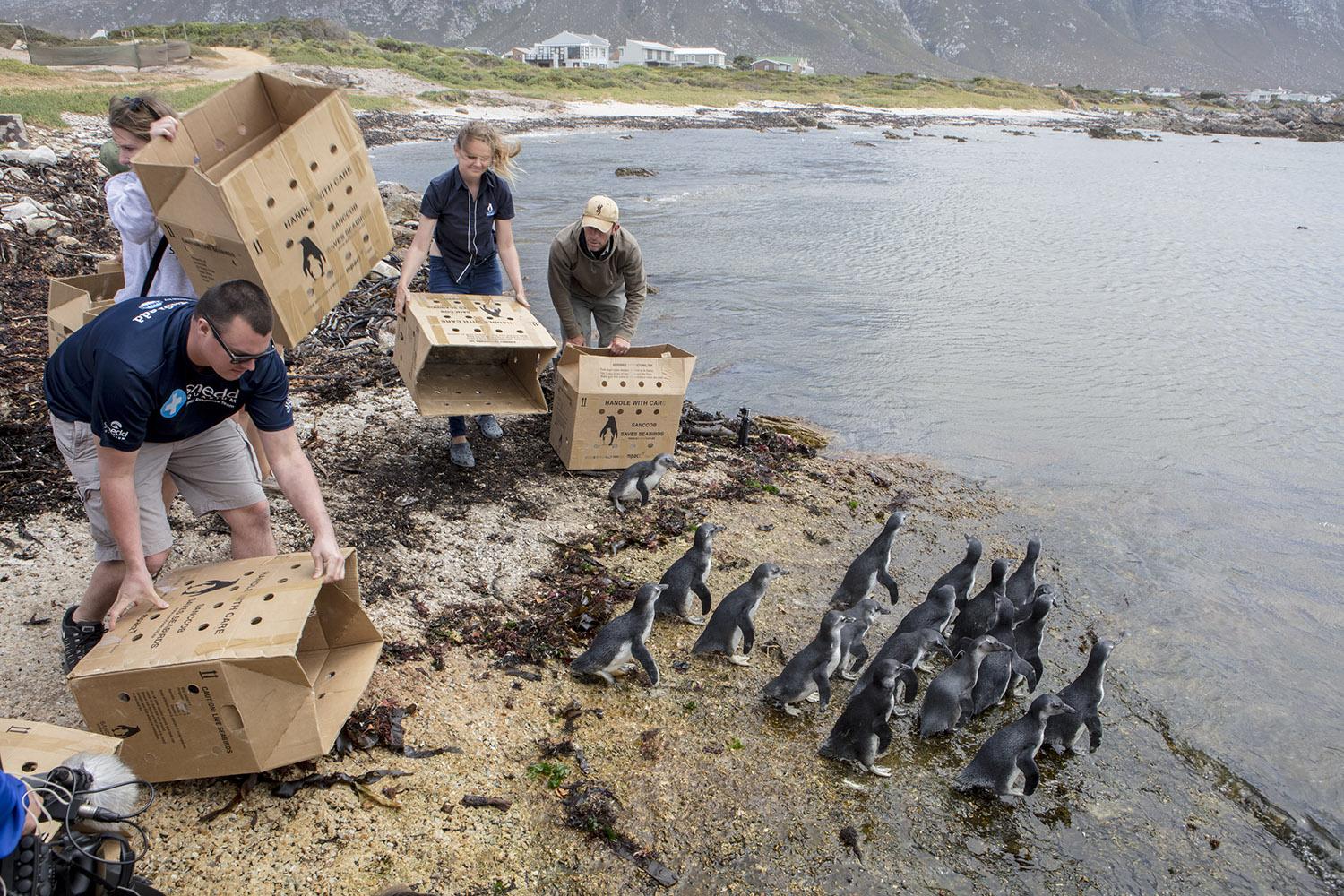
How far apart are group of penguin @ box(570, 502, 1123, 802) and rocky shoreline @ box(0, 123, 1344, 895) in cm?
14

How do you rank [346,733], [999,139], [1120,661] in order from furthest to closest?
[999,139], [1120,661], [346,733]

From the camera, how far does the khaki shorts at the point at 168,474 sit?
13.5ft

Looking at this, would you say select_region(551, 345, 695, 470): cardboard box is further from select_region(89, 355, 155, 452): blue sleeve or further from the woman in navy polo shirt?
select_region(89, 355, 155, 452): blue sleeve

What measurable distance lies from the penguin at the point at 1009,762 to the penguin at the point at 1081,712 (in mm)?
321

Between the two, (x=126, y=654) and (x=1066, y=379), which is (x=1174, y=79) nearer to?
(x=1066, y=379)

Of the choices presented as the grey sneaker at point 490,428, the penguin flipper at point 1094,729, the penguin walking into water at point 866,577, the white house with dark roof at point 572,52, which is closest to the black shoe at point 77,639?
the grey sneaker at point 490,428

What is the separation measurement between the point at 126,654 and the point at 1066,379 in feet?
40.8

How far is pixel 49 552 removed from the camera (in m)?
5.42

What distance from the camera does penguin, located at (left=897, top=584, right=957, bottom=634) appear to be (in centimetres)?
582

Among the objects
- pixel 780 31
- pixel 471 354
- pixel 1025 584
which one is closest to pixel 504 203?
pixel 471 354

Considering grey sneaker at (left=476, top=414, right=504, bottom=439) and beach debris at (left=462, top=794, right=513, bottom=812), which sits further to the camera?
grey sneaker at (left=476, top=414, right=504, bottom=439)

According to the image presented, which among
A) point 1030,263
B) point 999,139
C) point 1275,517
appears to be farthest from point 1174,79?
point 1275,517

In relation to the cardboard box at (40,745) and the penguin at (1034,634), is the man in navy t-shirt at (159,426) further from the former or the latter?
the penguin at (1034,634)

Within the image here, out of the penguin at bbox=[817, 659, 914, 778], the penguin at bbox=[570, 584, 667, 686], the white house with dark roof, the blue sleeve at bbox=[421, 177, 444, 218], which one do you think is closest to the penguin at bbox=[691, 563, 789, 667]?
the penguin at bbox=[570, 584, 667, 686]
